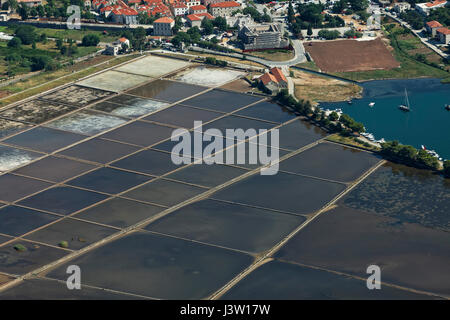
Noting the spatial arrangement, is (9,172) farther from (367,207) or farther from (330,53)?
(330,53)

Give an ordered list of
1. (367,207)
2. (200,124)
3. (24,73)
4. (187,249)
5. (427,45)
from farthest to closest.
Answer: (427,45), (24,73), (200,124), (367,207), (187,249)

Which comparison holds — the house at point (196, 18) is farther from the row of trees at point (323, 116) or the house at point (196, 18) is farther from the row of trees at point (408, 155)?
the row of trees at point (408, 155)

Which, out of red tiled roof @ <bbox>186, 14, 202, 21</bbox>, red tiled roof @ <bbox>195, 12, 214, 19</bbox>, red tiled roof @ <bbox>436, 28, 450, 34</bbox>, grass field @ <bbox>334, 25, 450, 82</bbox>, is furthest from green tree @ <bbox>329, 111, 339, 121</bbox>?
red tiled roof @ <bbox>195, 12, 214, 19</bbox>

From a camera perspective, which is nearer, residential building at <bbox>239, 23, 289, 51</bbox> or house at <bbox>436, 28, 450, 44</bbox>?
residential building at <bbox>239, 23, 289, 51</bbox>

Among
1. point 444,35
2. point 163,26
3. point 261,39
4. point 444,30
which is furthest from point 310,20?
point 163,26

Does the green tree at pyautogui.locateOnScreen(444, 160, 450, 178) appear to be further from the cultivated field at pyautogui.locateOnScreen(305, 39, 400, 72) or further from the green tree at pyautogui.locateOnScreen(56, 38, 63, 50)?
the green tree at pyautogui.locateOnScreen(56, 38, 63, 50)

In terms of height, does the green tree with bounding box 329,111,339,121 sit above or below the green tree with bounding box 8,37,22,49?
below

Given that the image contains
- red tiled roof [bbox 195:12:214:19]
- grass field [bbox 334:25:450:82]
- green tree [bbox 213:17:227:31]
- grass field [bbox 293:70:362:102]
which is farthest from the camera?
red tiled roof [bbox 195:12:214:19]

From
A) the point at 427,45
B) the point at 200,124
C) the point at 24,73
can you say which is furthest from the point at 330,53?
the point at 24,73
